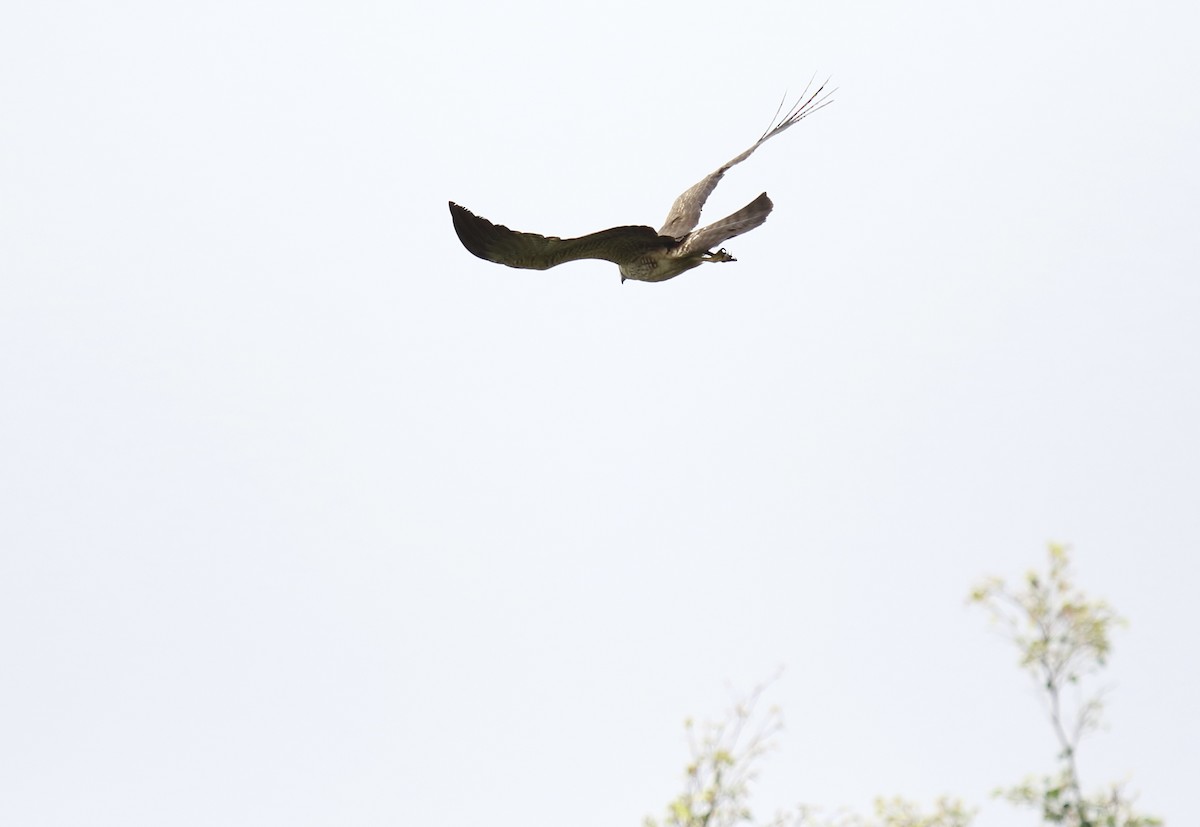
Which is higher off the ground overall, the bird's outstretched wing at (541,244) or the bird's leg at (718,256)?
the bird's leg at (718,256)

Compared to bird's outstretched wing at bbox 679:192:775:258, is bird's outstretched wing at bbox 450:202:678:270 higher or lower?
lower

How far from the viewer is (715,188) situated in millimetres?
10008

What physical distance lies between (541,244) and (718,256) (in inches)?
56.0

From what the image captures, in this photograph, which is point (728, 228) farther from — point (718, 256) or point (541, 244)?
point (541, 244)

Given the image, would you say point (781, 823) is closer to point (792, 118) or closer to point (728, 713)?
point (728, 713)

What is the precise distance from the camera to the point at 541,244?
7426mm

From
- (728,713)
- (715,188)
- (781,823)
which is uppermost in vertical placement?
(715,188)

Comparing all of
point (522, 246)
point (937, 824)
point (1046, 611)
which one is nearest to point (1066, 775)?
point (1046, 611)

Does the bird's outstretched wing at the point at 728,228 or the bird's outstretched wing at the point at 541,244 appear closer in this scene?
the bird's outstretched wing at the point at 541,244

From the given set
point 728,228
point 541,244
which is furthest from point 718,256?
point 541,244

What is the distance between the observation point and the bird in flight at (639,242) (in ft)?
23.9

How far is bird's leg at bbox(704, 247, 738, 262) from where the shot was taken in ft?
27.7

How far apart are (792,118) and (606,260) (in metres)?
2.05

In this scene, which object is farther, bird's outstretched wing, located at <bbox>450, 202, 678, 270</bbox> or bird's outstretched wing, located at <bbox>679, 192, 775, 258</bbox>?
bird's outstretched wing, located at <bbox>679, 192, 775, 258</bbox>
